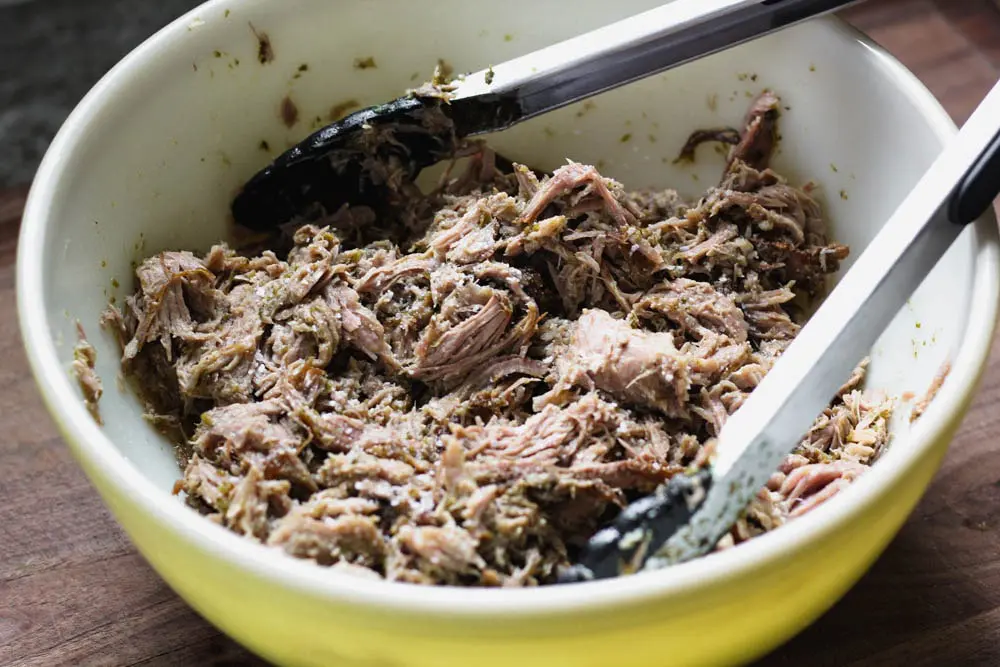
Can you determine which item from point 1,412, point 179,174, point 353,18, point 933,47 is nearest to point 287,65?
point 353,18

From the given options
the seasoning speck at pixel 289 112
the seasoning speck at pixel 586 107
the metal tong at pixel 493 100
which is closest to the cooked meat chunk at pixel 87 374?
the metal tong at pixel 493 100

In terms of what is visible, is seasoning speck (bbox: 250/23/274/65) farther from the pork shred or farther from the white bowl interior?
the pork shred

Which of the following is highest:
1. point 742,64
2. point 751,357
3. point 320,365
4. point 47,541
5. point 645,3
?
point 645,3

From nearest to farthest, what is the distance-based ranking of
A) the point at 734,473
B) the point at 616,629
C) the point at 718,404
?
the point at 616,629 → the point at 734,473 → the point at 718,404

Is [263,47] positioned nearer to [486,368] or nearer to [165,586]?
[486,368]

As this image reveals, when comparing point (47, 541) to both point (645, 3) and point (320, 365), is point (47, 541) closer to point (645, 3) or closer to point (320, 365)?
point (320, 365)
